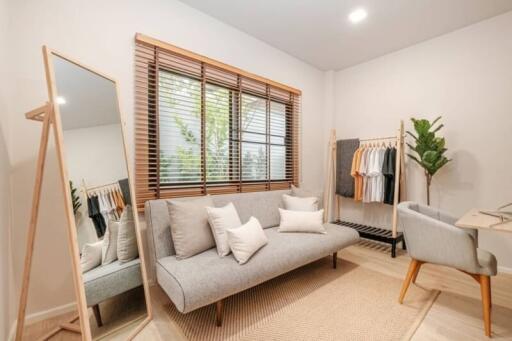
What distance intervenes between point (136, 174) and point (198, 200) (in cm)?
60

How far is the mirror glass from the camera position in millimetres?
1342

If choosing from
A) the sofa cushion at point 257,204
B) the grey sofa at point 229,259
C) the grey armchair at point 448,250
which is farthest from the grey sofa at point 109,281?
the grey armchair at point 448,250

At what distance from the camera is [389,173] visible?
303 centimetres

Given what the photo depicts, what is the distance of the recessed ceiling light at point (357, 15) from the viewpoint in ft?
7.93

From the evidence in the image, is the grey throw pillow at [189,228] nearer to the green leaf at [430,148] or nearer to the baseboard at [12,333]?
the baseboard at [12,333]

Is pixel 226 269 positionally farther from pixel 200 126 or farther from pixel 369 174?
pixel 369 174

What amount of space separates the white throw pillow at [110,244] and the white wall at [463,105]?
3454 millimetres

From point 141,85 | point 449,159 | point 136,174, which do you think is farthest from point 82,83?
point 449,159

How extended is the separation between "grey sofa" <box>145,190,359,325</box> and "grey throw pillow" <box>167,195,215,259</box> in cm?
6

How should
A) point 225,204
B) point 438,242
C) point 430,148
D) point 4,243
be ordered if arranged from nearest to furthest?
point 4,243 → point 438,242 → point 225,204 → point 430,148

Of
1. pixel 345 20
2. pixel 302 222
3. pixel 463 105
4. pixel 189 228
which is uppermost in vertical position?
pixel 345 20

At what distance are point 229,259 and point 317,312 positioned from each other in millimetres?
807

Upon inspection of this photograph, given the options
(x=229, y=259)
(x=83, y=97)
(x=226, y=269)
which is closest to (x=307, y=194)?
(x=229, y=259)

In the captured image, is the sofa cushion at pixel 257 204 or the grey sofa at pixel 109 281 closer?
A: the grey sofa at pixel 109 281
